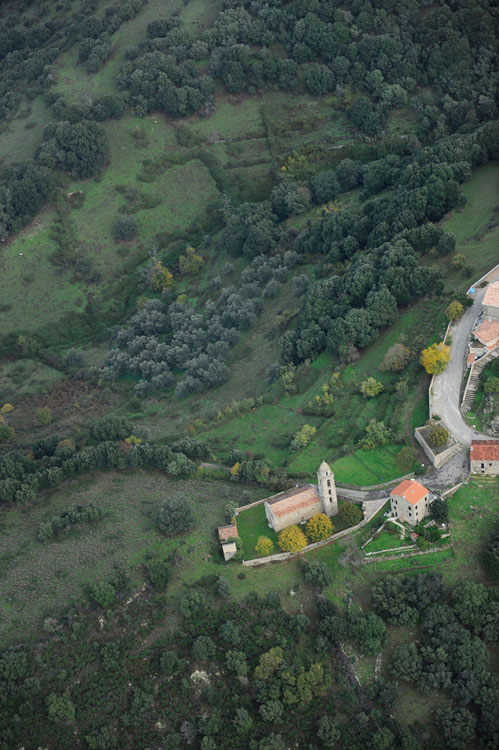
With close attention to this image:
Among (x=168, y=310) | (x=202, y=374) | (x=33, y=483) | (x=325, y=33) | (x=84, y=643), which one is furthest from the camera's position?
(x=325, y=33)

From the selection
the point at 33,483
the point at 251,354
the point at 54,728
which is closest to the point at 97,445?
the point at 33,483

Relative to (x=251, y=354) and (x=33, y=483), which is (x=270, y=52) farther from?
(x=33, y=483)

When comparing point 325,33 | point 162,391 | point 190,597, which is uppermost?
point 325,33

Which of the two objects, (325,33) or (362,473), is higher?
(325,33)

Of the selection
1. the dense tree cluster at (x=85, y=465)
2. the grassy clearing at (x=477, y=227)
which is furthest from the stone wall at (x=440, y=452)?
the dense tree cluster at (x=85, y=465)

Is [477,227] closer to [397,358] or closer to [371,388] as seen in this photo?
[397,358]

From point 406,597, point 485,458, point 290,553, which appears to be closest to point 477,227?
point 485,458
